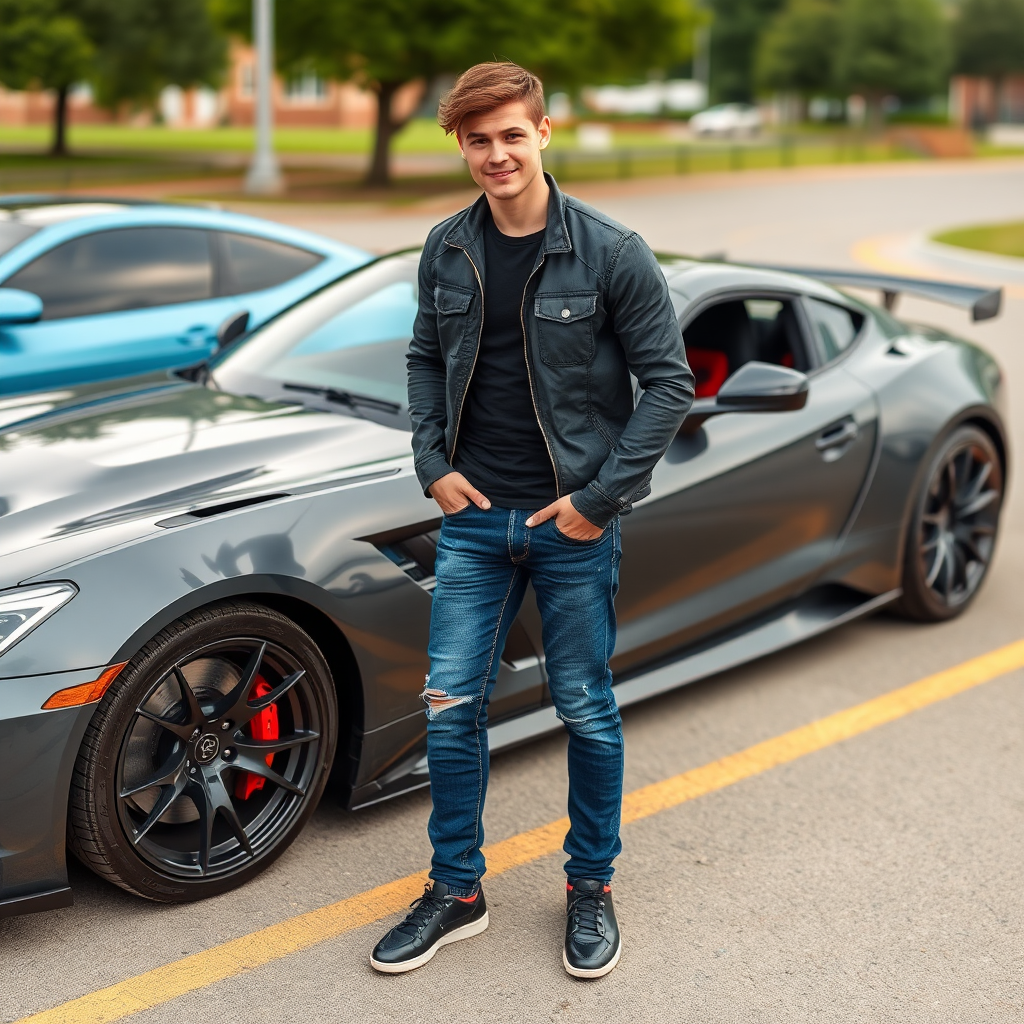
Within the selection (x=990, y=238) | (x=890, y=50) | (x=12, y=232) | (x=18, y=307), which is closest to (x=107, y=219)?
(x=12, y=232)

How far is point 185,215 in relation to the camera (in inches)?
255

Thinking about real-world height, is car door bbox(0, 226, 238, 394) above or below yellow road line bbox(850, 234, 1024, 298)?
above

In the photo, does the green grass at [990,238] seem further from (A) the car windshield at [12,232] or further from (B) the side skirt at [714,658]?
(A) the car windshield at [12,232]

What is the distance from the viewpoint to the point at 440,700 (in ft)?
10.2

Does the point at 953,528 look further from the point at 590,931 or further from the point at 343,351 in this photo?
the point at 590,931

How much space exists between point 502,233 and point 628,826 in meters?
1.75

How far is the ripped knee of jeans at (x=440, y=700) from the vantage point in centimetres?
312

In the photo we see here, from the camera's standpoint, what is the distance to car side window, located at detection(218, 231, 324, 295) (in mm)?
6473

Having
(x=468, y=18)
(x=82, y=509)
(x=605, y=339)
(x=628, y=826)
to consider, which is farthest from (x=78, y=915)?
(x=468, y=18)

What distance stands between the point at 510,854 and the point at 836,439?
1.88 meters

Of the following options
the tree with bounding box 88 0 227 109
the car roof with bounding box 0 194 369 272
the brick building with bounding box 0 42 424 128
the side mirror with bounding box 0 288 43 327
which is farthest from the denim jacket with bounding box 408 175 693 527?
the brick building with bounding box 0 42 424 128

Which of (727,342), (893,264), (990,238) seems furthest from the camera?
(990,238)

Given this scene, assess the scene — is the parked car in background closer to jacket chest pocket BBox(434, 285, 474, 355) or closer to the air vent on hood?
the air vent on hood

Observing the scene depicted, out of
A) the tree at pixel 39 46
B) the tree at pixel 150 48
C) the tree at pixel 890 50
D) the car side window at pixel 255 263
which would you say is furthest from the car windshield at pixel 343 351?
the tree at pixel 890 50
